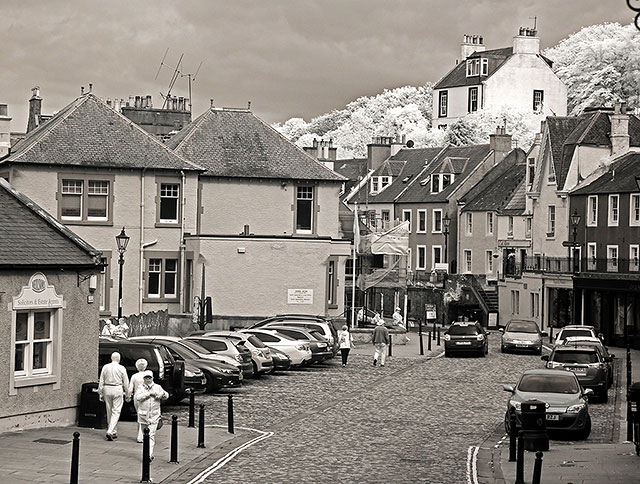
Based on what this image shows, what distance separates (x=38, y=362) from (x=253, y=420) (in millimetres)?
5510

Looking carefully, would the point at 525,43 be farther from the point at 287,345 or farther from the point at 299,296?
the point at 287,345

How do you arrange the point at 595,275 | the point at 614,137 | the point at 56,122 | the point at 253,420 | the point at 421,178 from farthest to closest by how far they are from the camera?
the point at 421,178
the point at 614,137
the point at 595,275
the point at 56,122
the point at 253,420

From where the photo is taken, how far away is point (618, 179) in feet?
207

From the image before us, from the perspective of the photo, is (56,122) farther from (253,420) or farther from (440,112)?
(440,112)

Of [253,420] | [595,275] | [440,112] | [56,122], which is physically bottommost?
[253,420]

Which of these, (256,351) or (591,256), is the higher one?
(591,256)

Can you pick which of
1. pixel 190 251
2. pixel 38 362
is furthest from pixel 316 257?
pixel 38 362

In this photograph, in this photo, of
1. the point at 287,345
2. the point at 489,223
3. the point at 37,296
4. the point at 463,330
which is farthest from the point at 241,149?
the point at 37,296

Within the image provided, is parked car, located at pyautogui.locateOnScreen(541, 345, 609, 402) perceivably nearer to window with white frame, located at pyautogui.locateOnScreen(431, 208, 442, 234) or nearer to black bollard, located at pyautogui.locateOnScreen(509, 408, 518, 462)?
black bollard, located at pyautogui.locateOnScreen(509, 408, 518, 462)

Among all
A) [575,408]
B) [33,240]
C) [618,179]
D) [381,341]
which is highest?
[618,179]

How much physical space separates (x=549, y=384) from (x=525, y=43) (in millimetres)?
102854

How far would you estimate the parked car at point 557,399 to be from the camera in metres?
25.1

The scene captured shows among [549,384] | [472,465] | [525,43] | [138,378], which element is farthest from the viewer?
[525,43]

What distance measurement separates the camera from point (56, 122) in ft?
167
